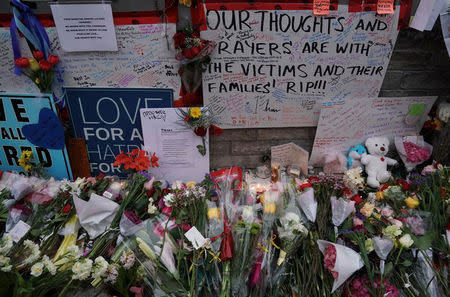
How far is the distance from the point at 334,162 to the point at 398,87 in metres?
0.78

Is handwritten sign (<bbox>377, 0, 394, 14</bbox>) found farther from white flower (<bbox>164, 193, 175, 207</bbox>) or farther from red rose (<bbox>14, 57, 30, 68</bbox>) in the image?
red rose (<bbox>14, 57, 30, 68</bbox>)

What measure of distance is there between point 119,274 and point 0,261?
0.59 meters

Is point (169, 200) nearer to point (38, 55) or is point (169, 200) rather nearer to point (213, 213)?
point (213, 213)

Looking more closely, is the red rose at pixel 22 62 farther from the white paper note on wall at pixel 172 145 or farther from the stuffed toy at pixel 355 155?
the stuffed toy at pixel 355 155

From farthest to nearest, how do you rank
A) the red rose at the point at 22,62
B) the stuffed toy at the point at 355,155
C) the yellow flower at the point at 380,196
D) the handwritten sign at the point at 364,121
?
the stuffed toy at the point at 355,155
the handwritten sign at the point at 364,121
the yellow flower at the point at 380,196
the red rose at the point at 22,62

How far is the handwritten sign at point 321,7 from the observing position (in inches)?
74.2

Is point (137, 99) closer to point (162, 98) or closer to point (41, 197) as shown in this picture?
point (162, 98)

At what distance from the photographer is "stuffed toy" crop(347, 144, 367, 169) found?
241 cm

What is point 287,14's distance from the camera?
191 cm

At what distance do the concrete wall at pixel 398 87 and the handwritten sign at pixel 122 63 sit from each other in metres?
0.68

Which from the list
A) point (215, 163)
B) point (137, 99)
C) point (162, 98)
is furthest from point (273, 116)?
point (137, 99)

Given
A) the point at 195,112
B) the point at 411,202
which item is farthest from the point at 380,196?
the point at 195,112

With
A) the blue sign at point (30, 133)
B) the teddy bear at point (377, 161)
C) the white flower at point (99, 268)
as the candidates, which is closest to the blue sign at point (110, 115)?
the blue sign at point (30, 133)

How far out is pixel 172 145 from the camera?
7.52ft
